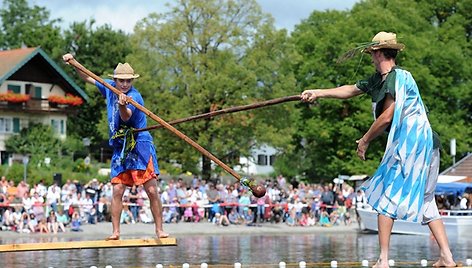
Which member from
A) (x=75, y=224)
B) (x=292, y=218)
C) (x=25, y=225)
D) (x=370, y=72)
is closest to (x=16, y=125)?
(x=370, y=72)

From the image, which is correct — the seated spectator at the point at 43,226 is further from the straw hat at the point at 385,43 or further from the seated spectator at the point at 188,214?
the straw hat at the point at 385,43

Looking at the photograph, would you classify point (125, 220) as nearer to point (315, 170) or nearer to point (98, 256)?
point (98, 256)

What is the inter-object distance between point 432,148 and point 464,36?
49.5 m

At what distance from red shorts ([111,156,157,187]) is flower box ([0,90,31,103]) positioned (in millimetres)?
53866

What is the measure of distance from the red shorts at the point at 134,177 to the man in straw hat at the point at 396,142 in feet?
11.3

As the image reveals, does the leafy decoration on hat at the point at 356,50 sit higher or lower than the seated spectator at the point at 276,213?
higher

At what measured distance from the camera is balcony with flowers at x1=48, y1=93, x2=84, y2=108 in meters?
67.6

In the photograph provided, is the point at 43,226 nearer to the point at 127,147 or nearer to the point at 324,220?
the point at 324,220

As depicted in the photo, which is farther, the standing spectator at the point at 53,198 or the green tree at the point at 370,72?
the green tree at the point at 370,72

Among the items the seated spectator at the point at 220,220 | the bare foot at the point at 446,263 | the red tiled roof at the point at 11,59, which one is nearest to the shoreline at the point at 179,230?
the seated spectator at the point at 220,220

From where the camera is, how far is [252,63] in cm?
4766

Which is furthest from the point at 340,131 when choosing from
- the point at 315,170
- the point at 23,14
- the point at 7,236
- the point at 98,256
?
the point at 23,14

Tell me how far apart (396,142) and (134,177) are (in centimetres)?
407

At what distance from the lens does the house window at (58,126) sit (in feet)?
230
